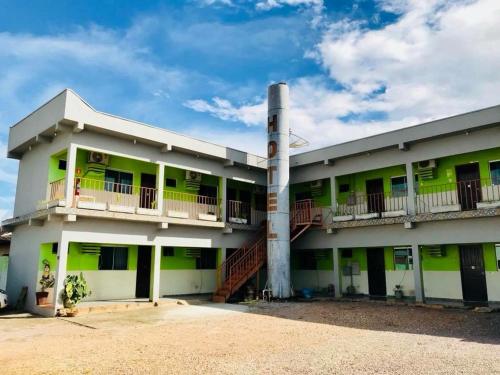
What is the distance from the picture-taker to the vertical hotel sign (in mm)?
17109

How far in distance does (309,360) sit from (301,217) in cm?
1152

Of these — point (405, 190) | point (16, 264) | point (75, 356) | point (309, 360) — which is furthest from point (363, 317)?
point (16, 264)

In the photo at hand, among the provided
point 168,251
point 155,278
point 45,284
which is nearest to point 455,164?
point 155,278

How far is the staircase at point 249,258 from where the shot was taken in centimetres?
1719

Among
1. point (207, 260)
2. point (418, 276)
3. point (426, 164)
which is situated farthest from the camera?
point (207, 260)

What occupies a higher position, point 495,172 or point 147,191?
point 495,172

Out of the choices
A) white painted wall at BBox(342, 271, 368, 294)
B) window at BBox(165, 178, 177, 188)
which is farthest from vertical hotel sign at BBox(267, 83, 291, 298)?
window at BBox(165, 178, 177, 188)

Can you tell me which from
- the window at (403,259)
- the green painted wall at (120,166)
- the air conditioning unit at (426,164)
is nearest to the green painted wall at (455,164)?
the air conditioning unit at (426,164)

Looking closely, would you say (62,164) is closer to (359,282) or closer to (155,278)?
(155,278)

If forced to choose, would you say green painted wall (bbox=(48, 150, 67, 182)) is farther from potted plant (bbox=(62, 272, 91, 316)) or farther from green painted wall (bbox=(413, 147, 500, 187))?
green painted wall (bbox=(413, 147, 500, 187))

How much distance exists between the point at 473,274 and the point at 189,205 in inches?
459

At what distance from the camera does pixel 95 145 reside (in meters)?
14.6

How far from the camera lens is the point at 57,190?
14.5 metres

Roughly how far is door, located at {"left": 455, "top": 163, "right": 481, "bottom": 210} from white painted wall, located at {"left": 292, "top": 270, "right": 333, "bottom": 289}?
6923 mm
